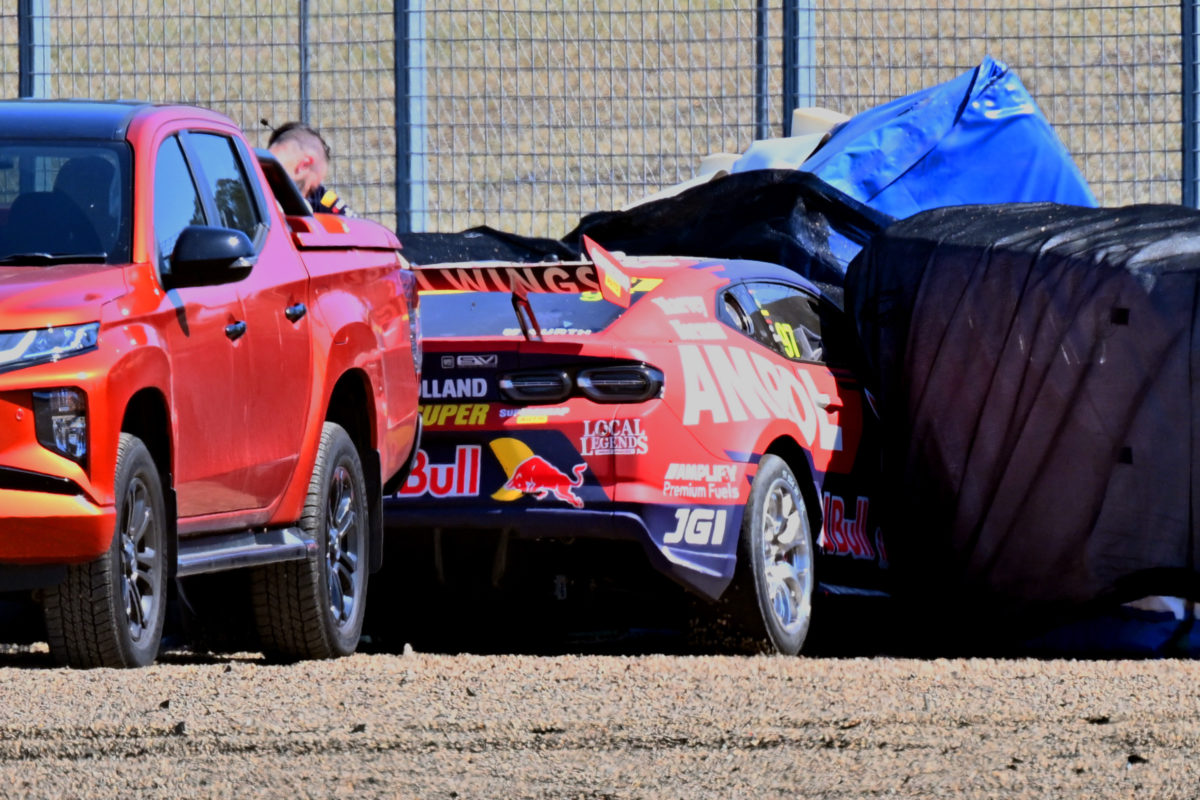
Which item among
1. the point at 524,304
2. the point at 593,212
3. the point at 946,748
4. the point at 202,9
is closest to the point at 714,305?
the point at 524,304

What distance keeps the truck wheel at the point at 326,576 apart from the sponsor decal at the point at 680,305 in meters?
1.31

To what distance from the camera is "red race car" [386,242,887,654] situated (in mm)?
8453

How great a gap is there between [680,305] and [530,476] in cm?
92

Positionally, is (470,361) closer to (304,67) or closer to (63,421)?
(63,421)

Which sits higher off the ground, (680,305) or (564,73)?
(564,73)

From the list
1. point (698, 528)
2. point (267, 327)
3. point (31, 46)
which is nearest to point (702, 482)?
point (698, 528)

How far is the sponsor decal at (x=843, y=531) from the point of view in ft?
31.5

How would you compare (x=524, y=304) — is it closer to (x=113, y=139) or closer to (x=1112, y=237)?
(x=113, y=139)

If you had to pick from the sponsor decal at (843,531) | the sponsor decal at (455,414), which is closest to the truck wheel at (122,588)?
the sponsor decal at (455,414)

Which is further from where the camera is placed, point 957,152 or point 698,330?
point 957,152

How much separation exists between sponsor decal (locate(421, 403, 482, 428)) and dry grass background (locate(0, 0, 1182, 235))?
510 cm

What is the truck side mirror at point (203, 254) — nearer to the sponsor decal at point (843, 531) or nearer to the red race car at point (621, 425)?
the red race car at point (621, 425)

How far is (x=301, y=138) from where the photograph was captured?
12.3 m

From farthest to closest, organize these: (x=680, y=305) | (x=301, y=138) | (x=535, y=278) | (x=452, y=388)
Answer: (x=301, y=138), (x=680, y=305), (x=452, y=388), (x=535, y=278)
